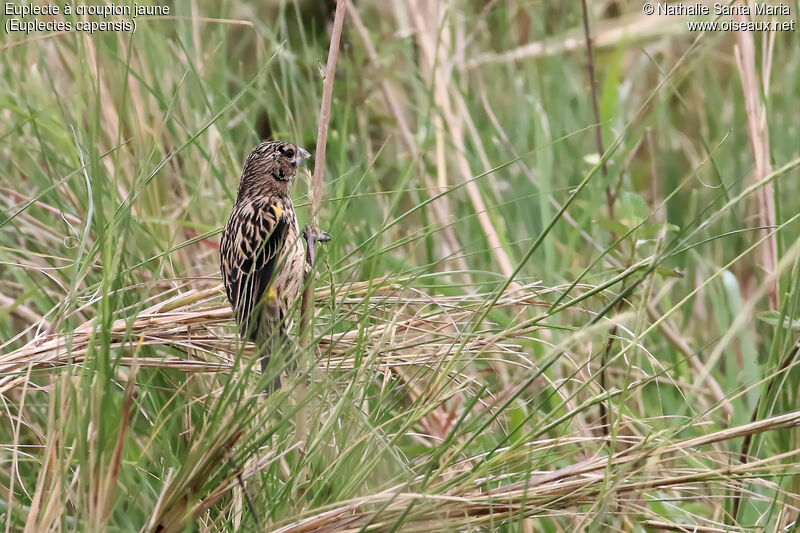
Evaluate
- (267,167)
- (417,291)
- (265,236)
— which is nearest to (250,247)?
(265,236)

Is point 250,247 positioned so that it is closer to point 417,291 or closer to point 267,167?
point 267,167

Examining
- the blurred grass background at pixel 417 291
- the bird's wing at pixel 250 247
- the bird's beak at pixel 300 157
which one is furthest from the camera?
the bird's beak at pixel 300 157

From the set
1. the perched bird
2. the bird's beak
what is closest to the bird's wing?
the perched bird

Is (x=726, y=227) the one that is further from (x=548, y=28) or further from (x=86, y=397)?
(x=86, y=397)

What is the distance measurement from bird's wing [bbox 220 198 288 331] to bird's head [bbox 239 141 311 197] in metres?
0.08

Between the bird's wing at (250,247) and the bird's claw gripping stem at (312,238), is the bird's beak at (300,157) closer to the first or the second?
the bird's wing at (250,247)

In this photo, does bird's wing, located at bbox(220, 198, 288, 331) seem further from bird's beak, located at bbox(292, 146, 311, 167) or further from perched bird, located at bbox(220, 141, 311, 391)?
bird's beak, located at bbox(292, 146, 311, 167)

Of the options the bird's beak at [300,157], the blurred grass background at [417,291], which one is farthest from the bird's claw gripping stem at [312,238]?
the bird's beak at [300,157]

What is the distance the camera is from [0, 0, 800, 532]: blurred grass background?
5.58 feet

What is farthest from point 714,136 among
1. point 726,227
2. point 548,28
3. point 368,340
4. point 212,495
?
point 212,495

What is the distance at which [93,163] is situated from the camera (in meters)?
1.56

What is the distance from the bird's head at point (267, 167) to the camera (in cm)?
301

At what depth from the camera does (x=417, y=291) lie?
2316mm

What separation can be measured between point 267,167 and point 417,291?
0.91 m
